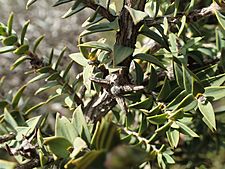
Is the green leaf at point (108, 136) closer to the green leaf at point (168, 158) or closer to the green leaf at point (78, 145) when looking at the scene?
the green leaf at point (78, 145)

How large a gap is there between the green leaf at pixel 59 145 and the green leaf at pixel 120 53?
100mm

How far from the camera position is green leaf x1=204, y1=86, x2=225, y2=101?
43 cm

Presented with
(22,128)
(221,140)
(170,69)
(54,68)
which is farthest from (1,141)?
(221,140)

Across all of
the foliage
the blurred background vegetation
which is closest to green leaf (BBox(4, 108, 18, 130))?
the foliage

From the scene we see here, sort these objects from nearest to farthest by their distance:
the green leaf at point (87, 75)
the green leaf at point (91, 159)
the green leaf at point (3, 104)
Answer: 1. the green leaf at point (91, 159)
2. the green leaf at point (87, 75)
3. the green leaf at point (3, 104)

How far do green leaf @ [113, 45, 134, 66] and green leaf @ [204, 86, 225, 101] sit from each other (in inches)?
3.9

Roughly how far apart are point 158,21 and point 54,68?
18 centimetres

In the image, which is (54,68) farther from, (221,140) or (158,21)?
(221,140)

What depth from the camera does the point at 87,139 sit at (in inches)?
13.7

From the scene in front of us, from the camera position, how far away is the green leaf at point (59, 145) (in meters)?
0.32

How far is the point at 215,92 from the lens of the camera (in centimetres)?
44

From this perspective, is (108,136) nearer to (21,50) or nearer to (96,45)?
(96,45)

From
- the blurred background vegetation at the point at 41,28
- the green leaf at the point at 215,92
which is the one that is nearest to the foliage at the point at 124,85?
the green leaf at the point at 215,92

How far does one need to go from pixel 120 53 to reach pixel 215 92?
0.12 meters
